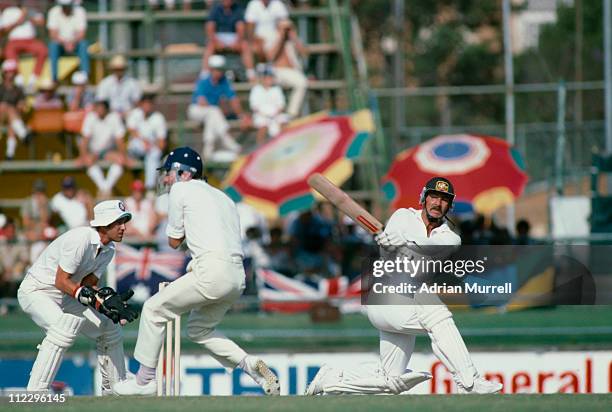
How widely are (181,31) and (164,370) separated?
1110 cm


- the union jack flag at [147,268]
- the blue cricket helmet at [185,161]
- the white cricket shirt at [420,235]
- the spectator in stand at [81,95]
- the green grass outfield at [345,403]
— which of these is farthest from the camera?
the spectator in stand at [81,95]

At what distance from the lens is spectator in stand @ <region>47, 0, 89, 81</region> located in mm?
19359

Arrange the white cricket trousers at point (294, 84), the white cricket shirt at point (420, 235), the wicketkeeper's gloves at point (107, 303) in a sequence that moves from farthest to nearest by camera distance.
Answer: the white cricket trousers at point (294, 84), the wicketkeeper's gloves at point (107, 303), the white cricket shirt at point (420, 235)

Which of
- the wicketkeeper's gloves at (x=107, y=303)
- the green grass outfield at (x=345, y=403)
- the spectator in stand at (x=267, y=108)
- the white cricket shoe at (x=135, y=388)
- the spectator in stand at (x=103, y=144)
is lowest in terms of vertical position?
the green grass outfield at (x=345, y=403)

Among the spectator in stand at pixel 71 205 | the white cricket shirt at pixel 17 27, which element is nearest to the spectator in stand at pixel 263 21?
the white cricket shirt at pixel 17 27

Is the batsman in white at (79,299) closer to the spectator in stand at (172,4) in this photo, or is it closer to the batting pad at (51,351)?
the batting pad at (51,351)

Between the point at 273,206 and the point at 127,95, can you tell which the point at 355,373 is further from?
the point at 127,95

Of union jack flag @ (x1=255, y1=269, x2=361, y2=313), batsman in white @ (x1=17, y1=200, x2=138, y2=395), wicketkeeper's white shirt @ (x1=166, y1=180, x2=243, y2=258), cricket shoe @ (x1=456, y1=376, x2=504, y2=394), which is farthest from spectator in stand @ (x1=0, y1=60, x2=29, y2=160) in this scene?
cricket shoe @ (x1=456, y1=376, x2=504, y2=394)

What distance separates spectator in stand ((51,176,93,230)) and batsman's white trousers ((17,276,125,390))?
6.88 metres

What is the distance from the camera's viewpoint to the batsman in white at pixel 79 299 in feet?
31.6

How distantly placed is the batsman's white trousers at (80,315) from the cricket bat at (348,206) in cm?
185

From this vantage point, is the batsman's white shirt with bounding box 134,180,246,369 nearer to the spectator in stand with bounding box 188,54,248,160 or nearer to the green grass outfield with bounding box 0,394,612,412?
the green grass outfield with bounding box 0,394,612,412

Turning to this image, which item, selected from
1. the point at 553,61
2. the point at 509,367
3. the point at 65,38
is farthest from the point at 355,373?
the point at 553,61

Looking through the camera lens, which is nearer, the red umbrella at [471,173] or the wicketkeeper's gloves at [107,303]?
the wicketkeeper's gloves at [107,303]
